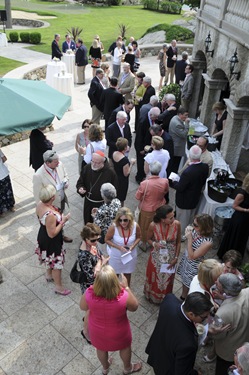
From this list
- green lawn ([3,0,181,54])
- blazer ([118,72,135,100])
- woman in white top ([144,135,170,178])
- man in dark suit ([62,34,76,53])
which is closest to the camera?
woman in white top ([144,135,170,178])

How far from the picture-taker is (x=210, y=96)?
30.3 feet

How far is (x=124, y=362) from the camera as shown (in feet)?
12.5

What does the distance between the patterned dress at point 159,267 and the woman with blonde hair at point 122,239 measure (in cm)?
28

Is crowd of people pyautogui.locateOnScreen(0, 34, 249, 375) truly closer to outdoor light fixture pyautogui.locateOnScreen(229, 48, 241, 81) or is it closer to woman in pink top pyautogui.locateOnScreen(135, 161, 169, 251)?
woman in pink top pyautogui.locateOnScreen(135, 161, 169, 251)

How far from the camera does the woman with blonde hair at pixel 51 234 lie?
436 centimetres

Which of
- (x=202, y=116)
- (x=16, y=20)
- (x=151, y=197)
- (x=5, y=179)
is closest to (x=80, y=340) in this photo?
(x=151, y=197)

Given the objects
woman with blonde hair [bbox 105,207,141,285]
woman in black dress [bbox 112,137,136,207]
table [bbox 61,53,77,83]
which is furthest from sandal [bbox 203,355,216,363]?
table [bbox 61,53,77,83]

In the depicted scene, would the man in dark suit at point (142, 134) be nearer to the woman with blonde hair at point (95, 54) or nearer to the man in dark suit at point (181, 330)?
the man in dark suit at point (181, 330)

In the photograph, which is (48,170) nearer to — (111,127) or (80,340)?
(111,127)

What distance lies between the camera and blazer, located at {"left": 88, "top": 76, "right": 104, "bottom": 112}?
897cm

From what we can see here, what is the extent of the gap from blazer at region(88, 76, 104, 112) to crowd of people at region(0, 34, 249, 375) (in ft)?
5.68

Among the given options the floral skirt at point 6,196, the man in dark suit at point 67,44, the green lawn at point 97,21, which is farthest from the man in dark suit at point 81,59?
the floral skirt at point 6,196

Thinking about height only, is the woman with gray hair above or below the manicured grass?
above

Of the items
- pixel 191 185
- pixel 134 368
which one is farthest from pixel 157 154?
pixel 134 368
